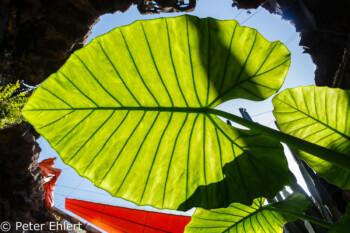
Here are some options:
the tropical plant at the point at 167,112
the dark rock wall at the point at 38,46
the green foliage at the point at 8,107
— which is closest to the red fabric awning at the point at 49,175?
the dark rock wall at the point at 38,46

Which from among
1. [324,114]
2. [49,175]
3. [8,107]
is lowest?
[324,114]

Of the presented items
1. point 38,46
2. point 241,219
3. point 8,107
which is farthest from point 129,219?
point 38,46

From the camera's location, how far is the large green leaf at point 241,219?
114cm

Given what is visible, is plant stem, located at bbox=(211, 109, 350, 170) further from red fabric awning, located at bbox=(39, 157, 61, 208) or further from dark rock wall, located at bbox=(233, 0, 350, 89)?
red fabric awning, located at bbox=(39, 157, 61, 208)

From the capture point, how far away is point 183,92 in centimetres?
81

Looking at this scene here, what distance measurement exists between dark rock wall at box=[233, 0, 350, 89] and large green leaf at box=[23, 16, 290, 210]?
280 cm

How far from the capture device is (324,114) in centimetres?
107

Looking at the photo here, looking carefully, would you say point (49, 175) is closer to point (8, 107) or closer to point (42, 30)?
point (8, 107)

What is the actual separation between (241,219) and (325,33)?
3540 mm

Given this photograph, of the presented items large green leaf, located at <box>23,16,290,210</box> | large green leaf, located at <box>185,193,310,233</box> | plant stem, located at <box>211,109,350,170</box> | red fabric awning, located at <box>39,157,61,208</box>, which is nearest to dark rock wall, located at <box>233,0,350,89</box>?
large green leaf, located at <box>185,193,310,233</box>

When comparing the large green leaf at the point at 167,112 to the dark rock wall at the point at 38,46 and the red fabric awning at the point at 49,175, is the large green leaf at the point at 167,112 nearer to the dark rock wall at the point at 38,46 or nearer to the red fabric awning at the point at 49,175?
the dark rock wall at the point at 38,46

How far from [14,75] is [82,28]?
1.86 meters

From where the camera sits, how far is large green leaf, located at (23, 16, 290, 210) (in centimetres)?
73

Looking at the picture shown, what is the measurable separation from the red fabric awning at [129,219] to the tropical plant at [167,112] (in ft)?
11.7
